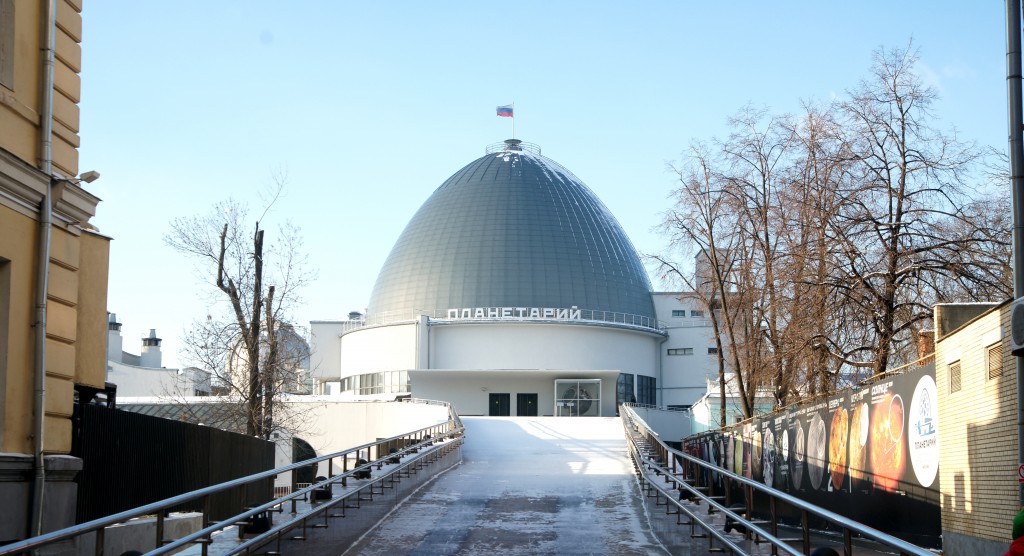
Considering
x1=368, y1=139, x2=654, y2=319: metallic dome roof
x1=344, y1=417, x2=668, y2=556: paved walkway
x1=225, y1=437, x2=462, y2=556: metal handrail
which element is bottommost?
x1=344, y1=417, x2=668, y2=556: paved walkway

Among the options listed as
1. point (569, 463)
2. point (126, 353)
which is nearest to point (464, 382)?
point (126, 353)

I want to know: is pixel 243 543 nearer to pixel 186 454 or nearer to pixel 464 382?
pixel 186 454

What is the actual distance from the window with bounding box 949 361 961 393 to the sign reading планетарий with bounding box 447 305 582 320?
5822 cm

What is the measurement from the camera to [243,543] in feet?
37.2

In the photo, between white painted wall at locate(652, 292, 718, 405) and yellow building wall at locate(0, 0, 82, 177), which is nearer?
yellow building wall at locate(0, 0, 82, 177)

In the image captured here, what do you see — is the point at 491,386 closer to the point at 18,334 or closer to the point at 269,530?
the point at 269,530

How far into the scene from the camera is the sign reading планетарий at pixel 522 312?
7531cm

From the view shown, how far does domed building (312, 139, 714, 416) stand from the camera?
74312mm

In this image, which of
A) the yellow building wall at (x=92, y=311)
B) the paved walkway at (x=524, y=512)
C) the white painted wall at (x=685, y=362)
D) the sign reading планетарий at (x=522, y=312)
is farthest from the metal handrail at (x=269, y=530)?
the white painted wall at (x=685, y=362)

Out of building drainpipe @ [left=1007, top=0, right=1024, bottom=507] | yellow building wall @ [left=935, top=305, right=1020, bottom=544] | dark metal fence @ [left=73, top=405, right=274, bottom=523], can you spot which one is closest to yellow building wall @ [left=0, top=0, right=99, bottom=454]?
dark metal fence @ [left=73, top=405, right=274, bottom=523]

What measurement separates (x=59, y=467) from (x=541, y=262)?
65874 mm

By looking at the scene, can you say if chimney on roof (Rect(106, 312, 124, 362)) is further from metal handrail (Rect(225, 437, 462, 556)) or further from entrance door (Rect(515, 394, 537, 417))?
metal handrail (Rect(225, 437, 462, 556))

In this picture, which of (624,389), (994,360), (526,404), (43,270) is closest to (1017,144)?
(994,360)

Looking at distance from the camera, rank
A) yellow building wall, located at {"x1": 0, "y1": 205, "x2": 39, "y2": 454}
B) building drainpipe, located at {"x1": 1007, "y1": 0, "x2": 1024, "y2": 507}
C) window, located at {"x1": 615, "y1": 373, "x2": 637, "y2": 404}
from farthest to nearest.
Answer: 1. window, located at {"x1": 615, "y1": 373, "x2": 637, "y2": 404}
2. building drainpipe, located at {"x1": 1007, "y1": 0, "x2": 1024, "y2": 507}
3. yellow building wall, located at {"x1": 0, "y1": 205, "x2": 39, "y2": 454}
